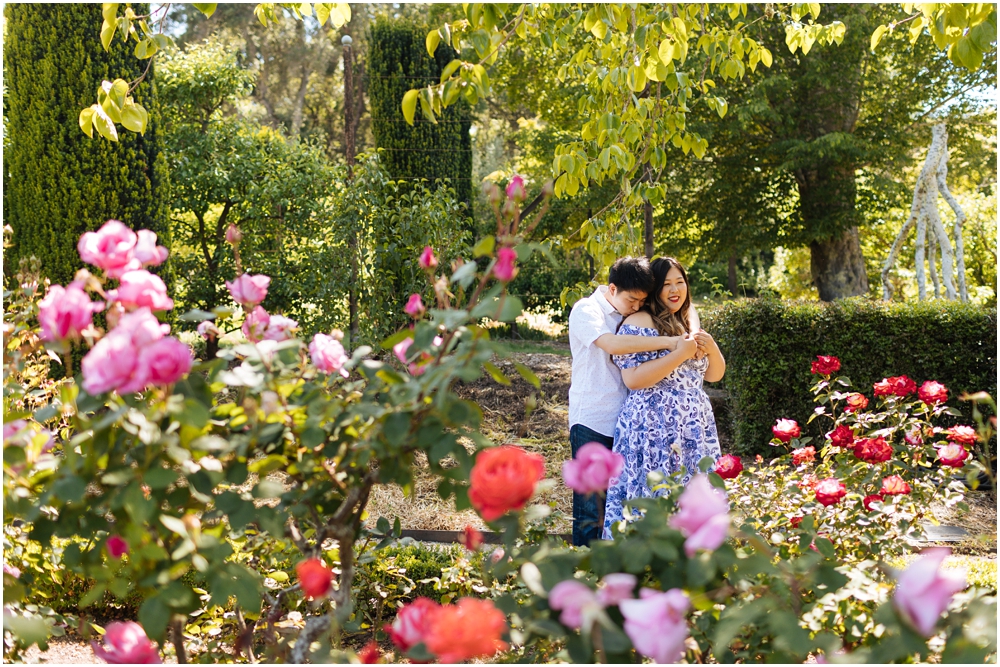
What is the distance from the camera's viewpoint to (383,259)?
5.58m

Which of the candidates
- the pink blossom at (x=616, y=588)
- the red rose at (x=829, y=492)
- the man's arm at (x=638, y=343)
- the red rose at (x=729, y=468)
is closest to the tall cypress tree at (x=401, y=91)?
the man's arm at (x=638, y=343)

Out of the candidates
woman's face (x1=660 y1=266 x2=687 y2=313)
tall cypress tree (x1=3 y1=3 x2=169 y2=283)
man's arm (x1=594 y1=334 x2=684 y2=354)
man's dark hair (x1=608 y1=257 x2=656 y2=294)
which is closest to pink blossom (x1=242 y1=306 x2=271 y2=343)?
man's arm (x1=594 y1=334 x2=684 y2=354)

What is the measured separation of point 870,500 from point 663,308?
3.45 ft

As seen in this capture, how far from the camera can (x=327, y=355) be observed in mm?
1312

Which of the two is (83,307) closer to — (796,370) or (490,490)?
(490,490)

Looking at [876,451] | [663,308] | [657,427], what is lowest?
[657,427]

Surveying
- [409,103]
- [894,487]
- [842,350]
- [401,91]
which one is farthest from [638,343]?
[401,91]

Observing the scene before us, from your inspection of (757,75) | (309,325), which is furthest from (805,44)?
(757,75)

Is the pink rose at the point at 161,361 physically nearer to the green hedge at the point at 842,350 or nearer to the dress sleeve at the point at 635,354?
the dress sleeve at the point at 635,354

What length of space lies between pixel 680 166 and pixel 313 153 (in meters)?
5.90

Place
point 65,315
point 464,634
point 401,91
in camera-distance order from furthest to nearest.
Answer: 1. point 401,91
2. point 65,315
3. point 464,634

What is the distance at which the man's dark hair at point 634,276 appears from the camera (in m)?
2.78

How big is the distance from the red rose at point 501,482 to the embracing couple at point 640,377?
5.72 feet

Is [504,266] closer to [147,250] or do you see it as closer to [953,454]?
[147,250]
